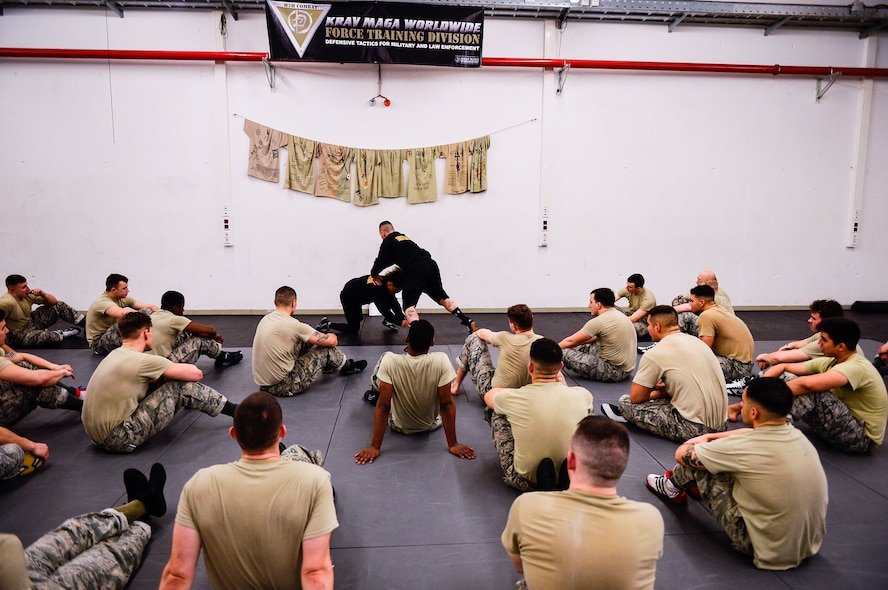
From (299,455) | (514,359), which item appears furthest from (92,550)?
A: (514,359)

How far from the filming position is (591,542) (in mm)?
1855

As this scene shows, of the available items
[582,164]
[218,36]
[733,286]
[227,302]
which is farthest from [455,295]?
[218,36]

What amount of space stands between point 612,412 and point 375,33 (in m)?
6.66

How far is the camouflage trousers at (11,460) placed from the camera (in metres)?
3.45

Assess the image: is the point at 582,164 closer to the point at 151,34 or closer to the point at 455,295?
the point at 455,295

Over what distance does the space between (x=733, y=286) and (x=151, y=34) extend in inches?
423

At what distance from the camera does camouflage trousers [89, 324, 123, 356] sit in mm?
6266

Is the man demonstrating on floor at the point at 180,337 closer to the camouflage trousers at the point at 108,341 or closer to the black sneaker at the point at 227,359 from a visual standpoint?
the black sneaker at the point at 227,359

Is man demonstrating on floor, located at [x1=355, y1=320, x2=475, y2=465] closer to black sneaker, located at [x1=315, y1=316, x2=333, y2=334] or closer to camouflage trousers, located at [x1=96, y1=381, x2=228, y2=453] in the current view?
camouflage trousers, located at [x1=96, y1=381, x2=228, y2=453]

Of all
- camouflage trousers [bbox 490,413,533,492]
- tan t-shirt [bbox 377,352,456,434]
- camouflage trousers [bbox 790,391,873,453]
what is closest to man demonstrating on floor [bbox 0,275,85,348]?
tan t-shirt [bbox 377,352,456,434]

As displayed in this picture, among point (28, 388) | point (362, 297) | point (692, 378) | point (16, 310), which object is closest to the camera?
point (692, 378)

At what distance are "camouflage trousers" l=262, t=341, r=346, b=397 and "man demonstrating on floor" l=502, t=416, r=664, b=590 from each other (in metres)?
3.67

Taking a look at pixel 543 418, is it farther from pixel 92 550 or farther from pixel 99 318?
pixel 99 318

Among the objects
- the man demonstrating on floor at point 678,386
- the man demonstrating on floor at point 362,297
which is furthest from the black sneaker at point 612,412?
the man demonstrating on floor at point 362,297
